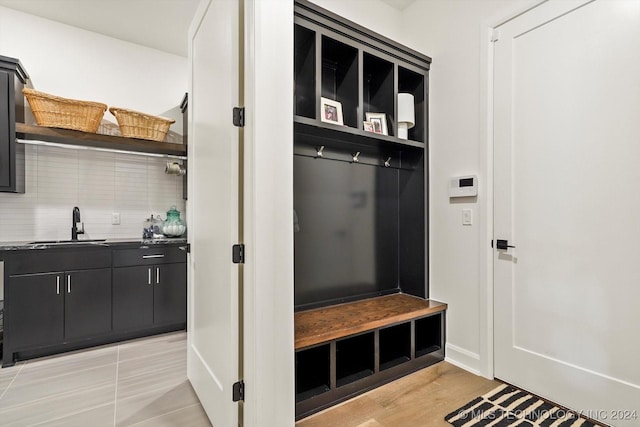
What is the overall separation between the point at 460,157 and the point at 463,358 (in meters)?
1.53

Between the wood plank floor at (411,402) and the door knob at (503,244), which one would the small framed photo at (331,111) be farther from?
the wood plank floor at (411,402)

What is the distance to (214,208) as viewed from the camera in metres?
1.71

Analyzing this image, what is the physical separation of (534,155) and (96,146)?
152 inches

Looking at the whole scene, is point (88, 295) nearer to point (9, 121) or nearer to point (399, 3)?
point (9, 121)

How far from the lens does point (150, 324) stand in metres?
3.01

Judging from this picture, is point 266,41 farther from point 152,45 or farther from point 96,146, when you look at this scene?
point 152,45

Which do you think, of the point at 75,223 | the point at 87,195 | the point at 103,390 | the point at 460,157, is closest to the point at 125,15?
the point at 87,195

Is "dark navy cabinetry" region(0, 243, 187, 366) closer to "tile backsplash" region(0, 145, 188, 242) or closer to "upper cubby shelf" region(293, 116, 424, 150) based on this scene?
"tile backsplash" region(0, 145, 188, 242)

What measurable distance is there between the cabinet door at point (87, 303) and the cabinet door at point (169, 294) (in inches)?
15.4

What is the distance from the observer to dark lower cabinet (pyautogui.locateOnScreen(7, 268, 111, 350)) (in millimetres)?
2473

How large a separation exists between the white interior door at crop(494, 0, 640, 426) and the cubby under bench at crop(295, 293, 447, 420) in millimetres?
516

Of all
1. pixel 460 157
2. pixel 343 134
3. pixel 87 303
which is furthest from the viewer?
pixel 87 303

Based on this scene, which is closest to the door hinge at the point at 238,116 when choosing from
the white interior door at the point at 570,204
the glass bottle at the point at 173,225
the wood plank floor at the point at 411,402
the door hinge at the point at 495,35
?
the wood plank floor at the point at 411,402

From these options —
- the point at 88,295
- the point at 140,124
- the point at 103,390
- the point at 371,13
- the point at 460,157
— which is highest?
the point at 371,13
